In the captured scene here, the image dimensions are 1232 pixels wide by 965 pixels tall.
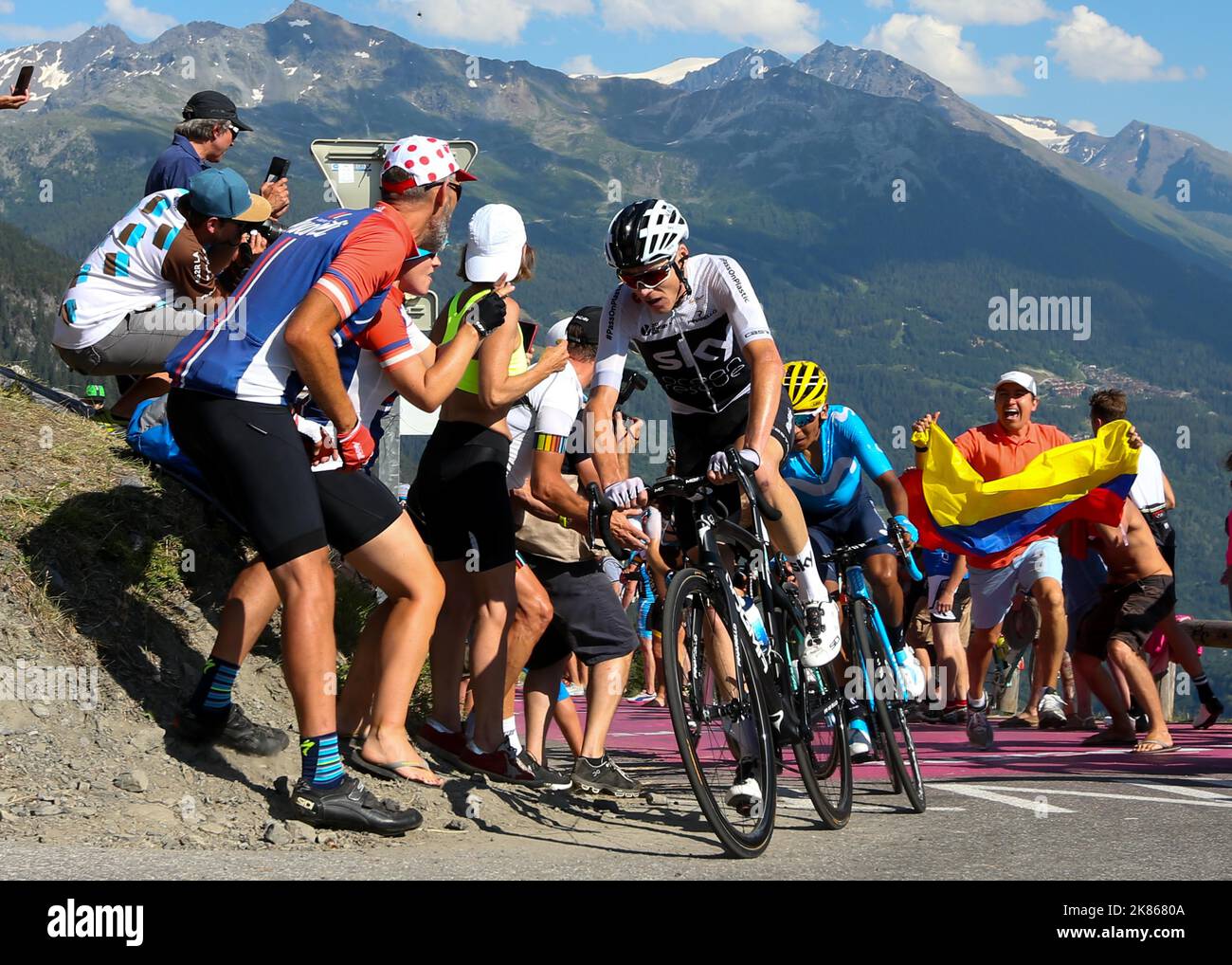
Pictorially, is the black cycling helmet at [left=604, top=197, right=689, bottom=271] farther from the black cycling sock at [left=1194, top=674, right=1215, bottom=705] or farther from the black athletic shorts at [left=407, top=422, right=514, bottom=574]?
the black cycling sock at [left=1194, top=674, right=1215, bottom=705]

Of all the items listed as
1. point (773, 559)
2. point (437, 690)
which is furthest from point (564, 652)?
point (773, 559)

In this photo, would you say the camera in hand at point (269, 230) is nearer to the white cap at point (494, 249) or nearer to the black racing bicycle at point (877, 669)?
the white cap at point (494, 249)

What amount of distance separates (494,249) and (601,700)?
7.21ft

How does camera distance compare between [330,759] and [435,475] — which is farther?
[435,475]

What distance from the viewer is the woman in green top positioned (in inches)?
261

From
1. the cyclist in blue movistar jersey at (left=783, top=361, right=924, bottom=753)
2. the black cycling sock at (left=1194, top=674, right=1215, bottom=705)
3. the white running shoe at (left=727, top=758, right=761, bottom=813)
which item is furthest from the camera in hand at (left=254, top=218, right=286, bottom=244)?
the black cycling sock at (left=1194, top=674, right=1215, bottom=705)

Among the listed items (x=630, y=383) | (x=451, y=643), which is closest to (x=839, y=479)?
(x=630, y=383)

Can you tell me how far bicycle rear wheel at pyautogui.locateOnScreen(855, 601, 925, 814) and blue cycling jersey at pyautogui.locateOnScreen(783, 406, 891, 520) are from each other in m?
1.43

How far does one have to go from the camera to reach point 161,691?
6152 mm

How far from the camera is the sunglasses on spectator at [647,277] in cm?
614

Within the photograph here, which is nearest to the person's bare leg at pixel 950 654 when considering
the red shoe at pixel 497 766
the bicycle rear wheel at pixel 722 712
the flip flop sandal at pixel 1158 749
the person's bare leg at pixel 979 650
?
the person's bare leg at pixel 979 650
